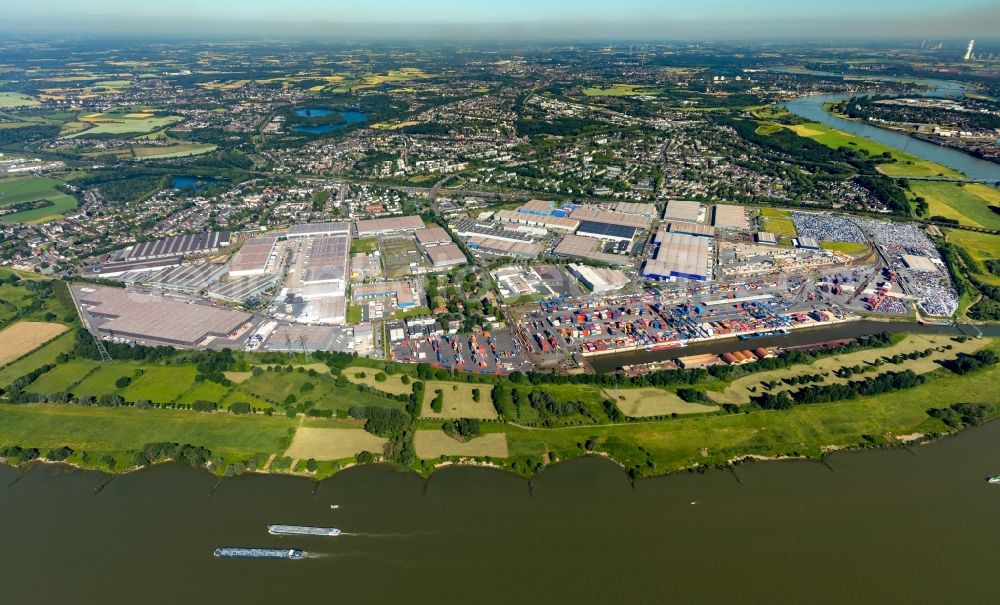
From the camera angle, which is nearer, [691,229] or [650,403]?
[650,403]

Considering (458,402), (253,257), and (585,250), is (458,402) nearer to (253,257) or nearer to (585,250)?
(585,250)

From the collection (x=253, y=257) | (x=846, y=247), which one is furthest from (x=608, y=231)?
(x=253, y=257)

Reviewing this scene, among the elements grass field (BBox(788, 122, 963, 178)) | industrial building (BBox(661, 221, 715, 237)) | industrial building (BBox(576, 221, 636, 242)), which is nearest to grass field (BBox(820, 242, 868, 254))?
industrial building (BBox(661, 221, 715, 237))

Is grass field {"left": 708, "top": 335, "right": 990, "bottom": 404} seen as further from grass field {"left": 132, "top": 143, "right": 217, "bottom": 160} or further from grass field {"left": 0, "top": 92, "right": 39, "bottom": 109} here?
grass field {"left": 0, "top": 92, "right": 39, "bottom": 109}

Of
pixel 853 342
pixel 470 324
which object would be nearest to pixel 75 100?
pixel 470 324

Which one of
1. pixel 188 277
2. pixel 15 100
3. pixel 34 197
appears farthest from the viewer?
pixel 15 100

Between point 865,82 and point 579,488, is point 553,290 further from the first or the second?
point 865,82

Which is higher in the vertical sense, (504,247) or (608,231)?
(608,231)
